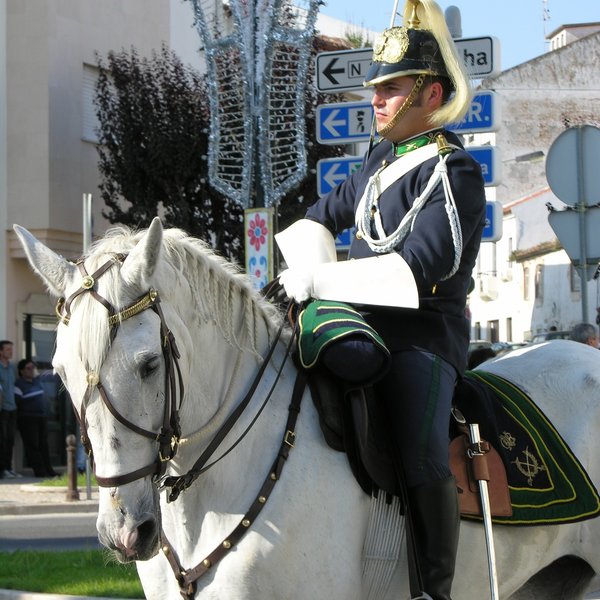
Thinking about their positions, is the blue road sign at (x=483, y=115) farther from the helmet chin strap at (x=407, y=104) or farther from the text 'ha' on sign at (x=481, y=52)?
the helmet chin strap at (x=407, y=104)

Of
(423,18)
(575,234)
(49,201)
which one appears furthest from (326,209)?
(49,201)

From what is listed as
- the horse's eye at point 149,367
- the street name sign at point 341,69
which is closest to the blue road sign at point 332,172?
the street name sign at point 341,69

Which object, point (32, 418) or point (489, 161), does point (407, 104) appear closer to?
point (489, 161)

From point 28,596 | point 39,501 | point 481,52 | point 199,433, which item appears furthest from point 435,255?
point 39,501

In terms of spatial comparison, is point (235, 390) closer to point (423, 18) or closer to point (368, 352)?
point (368, 352)

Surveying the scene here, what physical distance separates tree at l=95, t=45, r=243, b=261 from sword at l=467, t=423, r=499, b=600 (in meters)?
16.7

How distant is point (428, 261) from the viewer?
14.0 feet

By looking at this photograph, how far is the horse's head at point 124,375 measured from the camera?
3.68 meters

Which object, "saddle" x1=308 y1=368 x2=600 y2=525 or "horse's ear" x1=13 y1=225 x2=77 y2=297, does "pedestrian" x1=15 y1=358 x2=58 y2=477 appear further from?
"horse's ear" x1=13 y1=225 x2=77 y2=297

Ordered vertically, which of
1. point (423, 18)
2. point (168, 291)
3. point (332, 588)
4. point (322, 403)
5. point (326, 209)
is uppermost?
point (423, 18)

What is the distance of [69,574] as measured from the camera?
336 inches

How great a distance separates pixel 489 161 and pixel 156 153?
33.4 ft

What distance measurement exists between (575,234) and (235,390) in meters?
6.21

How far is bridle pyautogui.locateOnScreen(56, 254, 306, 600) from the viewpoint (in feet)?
12.2
